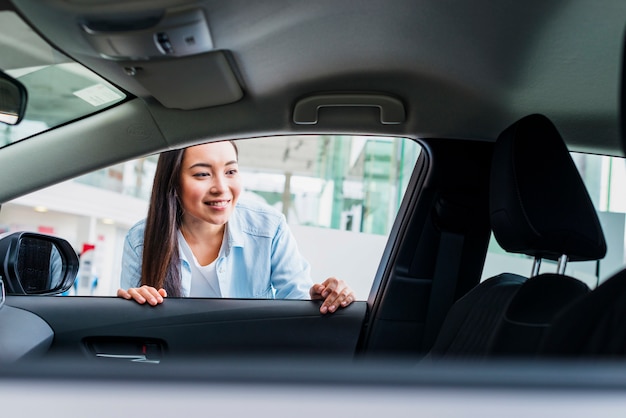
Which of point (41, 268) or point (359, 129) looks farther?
point (359, 129)

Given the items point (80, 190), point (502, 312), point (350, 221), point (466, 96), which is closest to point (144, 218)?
point (466, 96)

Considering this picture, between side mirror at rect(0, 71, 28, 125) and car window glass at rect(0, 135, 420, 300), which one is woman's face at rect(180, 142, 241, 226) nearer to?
side mirror at rect(0, 71, 28, 125)

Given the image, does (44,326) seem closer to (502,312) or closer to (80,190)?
(502,312)

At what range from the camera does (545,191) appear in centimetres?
150

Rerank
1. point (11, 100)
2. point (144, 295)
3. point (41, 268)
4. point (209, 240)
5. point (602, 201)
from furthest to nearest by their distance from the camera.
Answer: point (209, 240) → point (144, 295) → point (602, 201) → point (41, 268) → point (11, 100)

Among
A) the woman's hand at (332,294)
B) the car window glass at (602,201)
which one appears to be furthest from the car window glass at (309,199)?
the woman's hand at (332,294)

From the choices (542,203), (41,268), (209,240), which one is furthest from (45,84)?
(542,203)

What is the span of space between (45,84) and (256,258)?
1.02 meters

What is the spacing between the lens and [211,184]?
107 inches

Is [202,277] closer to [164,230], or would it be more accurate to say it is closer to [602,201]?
[164,230]

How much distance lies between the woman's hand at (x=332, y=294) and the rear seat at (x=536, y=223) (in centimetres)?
67

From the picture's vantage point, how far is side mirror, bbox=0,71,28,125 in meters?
1.73

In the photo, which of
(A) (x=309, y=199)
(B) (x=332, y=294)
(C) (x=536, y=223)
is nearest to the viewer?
(C) (x=536, y=223)

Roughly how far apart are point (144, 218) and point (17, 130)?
0.81 meters
